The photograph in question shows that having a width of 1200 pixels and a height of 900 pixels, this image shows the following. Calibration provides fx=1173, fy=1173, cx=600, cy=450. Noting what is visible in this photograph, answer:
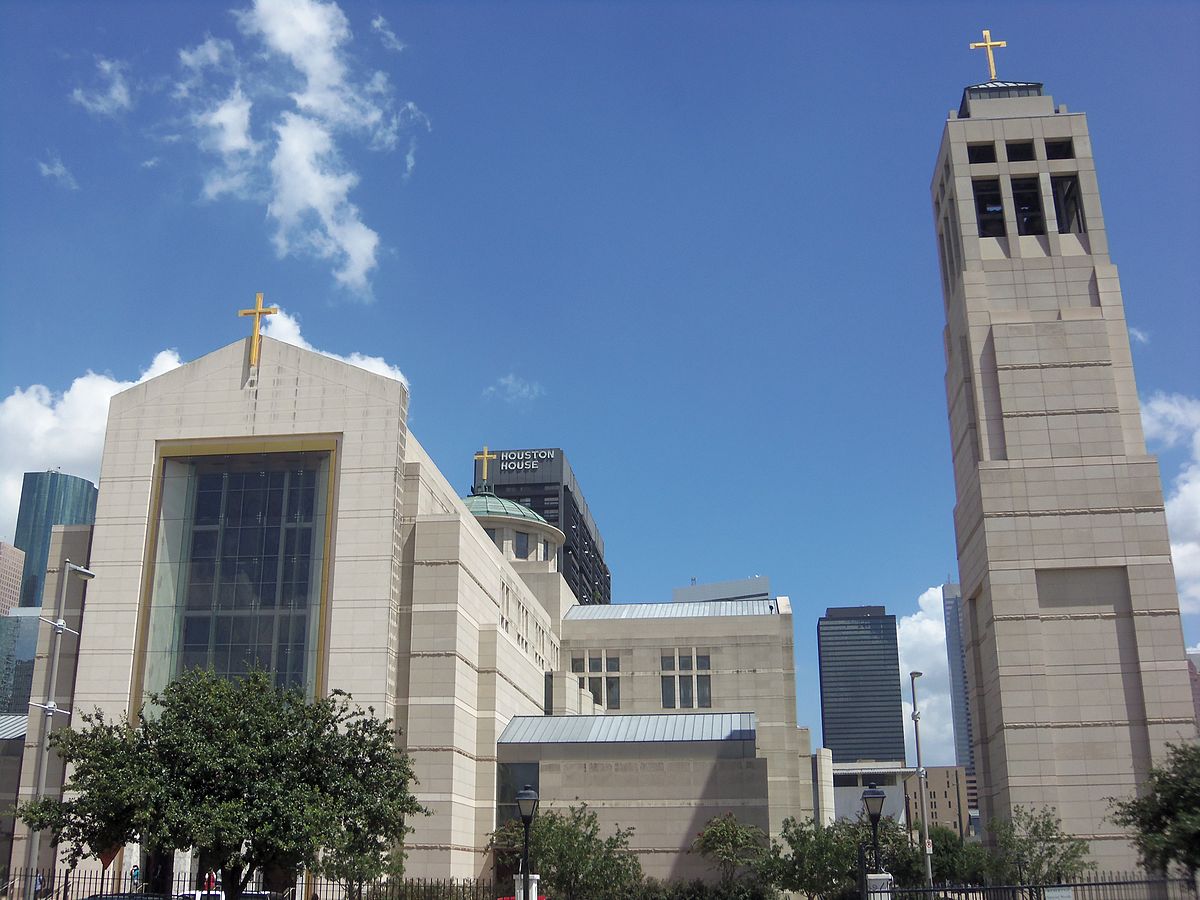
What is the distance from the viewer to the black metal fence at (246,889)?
41844mm

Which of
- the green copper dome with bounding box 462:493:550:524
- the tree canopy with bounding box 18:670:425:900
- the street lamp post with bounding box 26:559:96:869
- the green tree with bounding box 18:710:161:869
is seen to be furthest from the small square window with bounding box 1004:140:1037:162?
the green tree with bounding box 18:710:161:869

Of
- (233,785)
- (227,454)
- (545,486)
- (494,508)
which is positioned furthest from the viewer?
(545,486)

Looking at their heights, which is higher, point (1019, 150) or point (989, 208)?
point (1019, 150)

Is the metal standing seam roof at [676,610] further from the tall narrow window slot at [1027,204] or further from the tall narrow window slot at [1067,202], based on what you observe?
the tall narrow window slot at [1067,202]

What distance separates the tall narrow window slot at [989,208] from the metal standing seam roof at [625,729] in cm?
2919

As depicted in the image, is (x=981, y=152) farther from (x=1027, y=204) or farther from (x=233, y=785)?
(x=233, y=785)

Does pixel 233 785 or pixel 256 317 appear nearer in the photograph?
pixel 233 785

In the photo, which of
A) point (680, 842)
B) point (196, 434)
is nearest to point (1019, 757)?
point (680, 842)

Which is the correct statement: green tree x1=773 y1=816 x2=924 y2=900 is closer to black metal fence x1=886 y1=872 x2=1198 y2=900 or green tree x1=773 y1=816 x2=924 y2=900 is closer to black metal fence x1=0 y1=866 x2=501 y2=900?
black metal fence x1=0 y1=866 x2=501 y2=900

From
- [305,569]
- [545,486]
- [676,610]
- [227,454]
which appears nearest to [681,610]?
[676,610]

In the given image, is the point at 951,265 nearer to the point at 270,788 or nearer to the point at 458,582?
the point at 458,582

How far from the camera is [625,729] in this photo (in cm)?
6072

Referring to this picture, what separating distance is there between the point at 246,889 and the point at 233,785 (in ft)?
53.0

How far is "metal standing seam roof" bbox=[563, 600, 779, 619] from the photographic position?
84.9m
